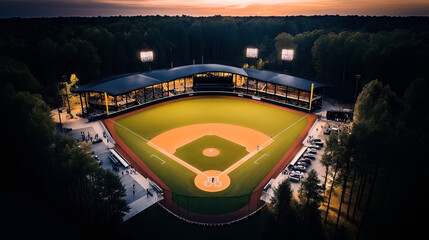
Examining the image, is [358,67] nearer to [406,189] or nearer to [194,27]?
[406,189]

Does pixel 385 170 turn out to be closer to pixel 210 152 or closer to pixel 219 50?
pixel 210 152

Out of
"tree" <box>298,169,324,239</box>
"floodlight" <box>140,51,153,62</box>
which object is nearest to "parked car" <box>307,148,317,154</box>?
"tree" <box>298,169,324,239</box>

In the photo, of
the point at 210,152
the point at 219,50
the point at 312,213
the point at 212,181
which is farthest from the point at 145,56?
the point at 312,213

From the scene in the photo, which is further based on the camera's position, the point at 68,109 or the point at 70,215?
the point at 68,109

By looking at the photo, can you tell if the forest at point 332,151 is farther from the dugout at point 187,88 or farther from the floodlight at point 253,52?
the floodlight at point 253,52

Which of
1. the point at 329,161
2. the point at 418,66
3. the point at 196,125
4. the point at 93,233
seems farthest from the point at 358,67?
the point at 93,233

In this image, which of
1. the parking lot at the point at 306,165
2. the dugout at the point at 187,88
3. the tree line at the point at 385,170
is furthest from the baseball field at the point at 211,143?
the tree line at the point at 385,170
